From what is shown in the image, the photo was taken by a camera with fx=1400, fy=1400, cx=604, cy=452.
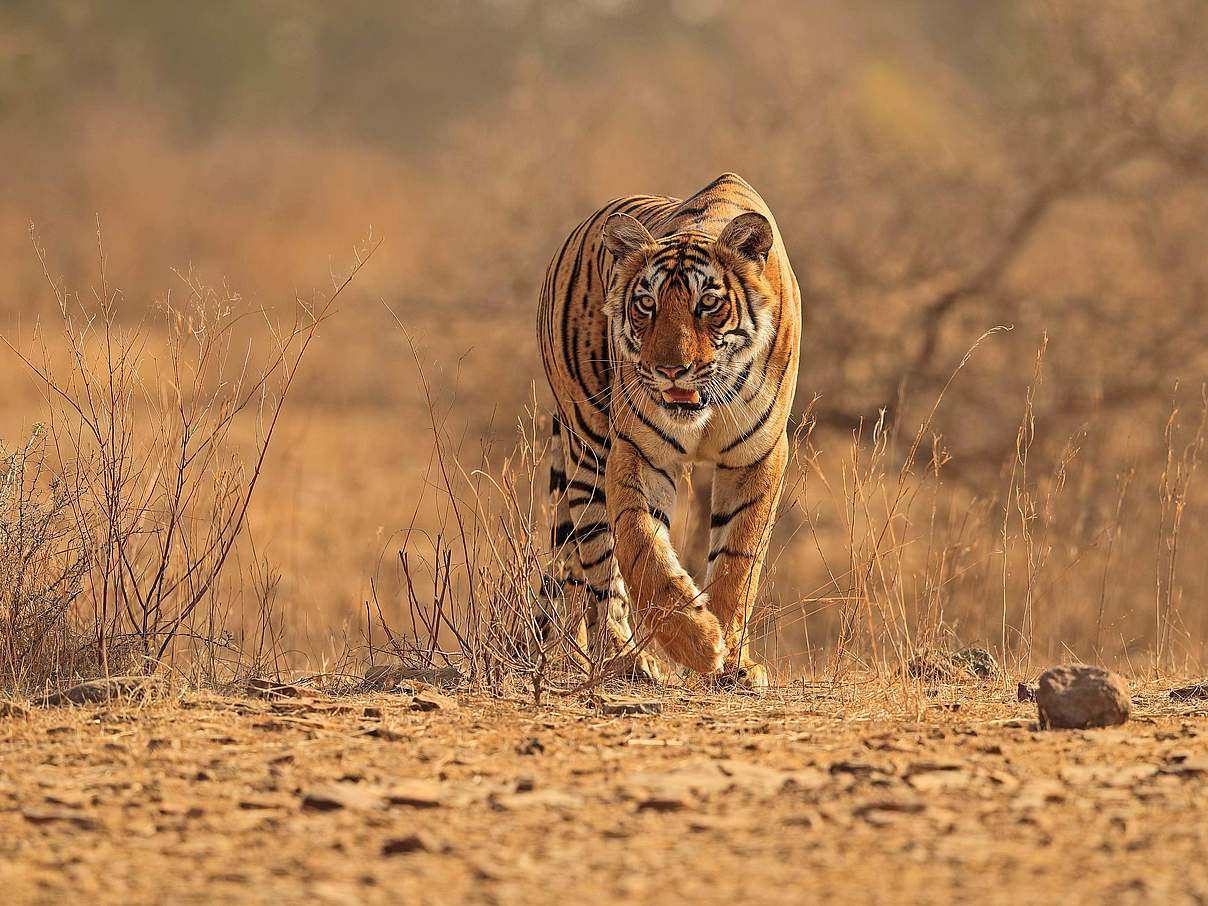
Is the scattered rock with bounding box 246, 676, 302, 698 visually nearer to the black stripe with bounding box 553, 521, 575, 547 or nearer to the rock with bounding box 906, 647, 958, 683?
the rock with bounding box 906, 647, 958, 683

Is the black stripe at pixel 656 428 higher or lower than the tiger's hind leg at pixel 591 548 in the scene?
higher

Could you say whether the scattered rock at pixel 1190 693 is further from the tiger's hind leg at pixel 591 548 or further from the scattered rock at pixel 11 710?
the scattered rock at pixel 11 710

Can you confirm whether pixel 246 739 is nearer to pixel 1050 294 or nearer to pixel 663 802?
pixel 663 802

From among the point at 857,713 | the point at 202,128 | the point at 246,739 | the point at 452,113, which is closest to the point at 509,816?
the point at 246,739

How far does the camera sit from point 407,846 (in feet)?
7.98

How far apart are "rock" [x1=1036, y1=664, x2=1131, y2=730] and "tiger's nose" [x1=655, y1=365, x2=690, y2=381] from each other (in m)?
1.63

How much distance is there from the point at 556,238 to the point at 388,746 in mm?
9787

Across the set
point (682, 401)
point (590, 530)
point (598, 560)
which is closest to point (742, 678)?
point (682, 401)

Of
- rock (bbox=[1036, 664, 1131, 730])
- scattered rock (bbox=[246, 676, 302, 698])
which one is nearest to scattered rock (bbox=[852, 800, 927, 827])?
rock (bbox=[1036, 664, 1131, 730])

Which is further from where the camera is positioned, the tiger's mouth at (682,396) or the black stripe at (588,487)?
the black stripe at (588,487)

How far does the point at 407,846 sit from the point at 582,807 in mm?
423

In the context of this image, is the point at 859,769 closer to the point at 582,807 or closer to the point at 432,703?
the point at 582,807

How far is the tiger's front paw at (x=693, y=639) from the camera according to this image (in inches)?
176

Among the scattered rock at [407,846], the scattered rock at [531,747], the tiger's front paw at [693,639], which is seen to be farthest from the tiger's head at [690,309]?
the scattered rock at [407,846]
